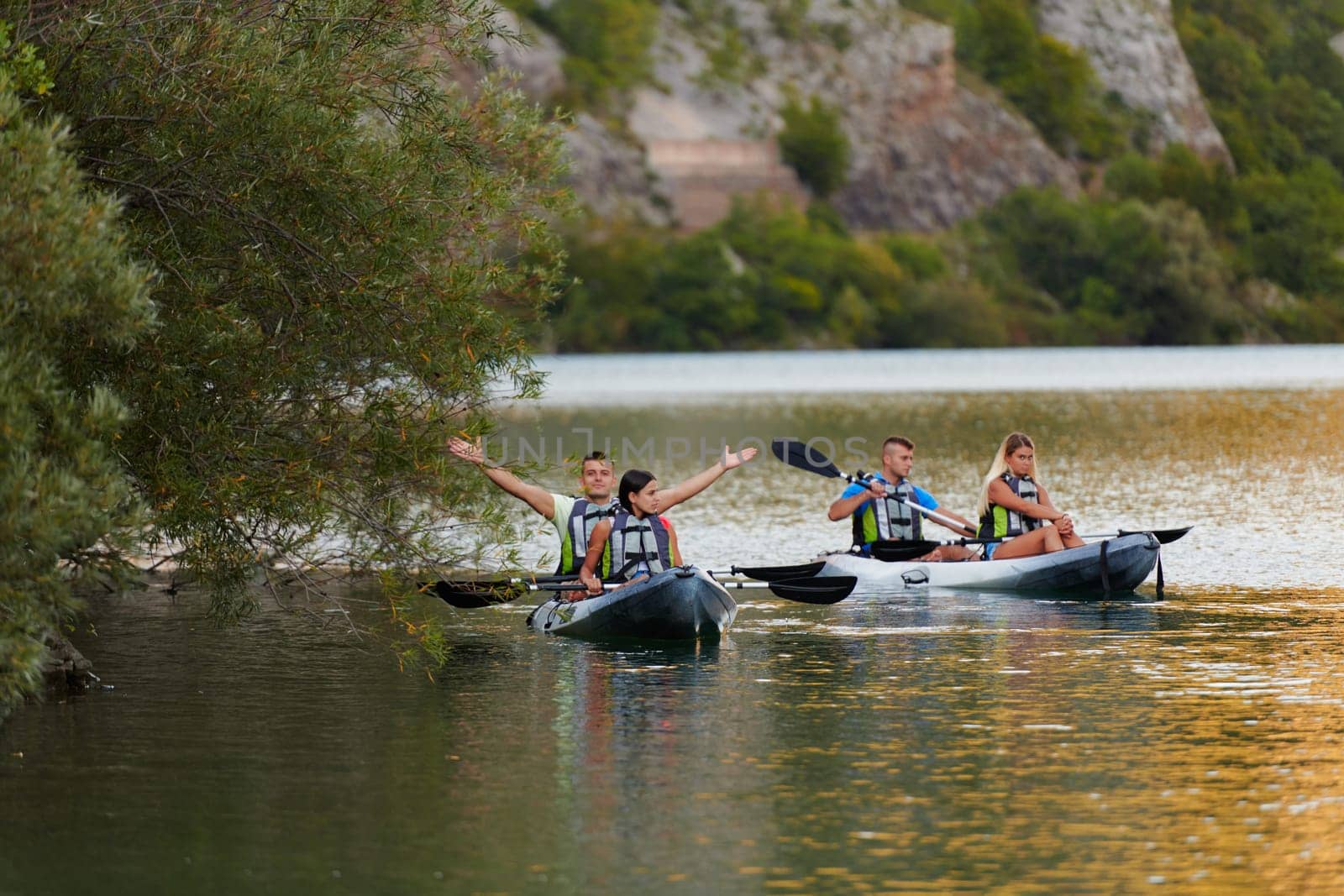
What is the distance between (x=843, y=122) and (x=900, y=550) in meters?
149

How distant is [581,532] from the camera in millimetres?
18922

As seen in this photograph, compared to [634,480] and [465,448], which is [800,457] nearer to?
[634,480]

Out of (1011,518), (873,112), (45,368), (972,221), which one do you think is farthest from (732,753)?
(873,112)

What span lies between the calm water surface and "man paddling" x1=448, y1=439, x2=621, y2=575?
83 cm

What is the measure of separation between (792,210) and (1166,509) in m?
118

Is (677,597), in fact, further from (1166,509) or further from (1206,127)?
(1206,127)

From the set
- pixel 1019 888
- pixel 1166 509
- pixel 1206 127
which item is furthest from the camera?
pixel 1206 127

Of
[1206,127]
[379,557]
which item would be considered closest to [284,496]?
[379,557]

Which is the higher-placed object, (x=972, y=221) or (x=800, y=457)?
(x=972, y=221)

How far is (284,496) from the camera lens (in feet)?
49.8

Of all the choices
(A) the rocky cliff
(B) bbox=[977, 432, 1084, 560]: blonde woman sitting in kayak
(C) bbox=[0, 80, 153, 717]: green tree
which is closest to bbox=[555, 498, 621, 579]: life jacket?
(B) bbox=[977, 432, 1084, 560]: blonde woman sitting in kayak

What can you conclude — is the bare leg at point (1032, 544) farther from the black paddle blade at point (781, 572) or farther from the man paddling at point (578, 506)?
the man paddling at point (578, 506)

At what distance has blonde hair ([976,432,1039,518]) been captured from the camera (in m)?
21.6

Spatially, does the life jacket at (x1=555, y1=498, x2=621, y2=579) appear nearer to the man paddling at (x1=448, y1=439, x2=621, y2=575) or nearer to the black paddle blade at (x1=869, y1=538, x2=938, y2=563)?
the man paddling at (x1=448, y1=439, x2=621, y2=575)
